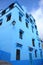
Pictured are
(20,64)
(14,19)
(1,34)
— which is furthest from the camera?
(1,34)

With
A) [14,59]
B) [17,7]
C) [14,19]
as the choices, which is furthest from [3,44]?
[17,7]

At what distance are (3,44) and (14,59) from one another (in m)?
2.69

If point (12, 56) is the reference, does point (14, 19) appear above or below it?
above

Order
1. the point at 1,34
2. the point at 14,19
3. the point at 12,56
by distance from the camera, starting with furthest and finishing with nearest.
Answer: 1. the point at 1,34
2. the point at 14,19
3. the point at 12,56

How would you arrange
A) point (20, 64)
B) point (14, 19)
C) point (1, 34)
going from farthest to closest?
1. point (1, 34)
2. point (14, 19)
3. point (20, 64)

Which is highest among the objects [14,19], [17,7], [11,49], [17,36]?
[17,7]

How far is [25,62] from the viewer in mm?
13039

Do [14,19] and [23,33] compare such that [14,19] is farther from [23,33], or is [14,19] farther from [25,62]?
[25,62]

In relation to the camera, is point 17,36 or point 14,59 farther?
point 17,36

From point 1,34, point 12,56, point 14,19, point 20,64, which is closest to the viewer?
point 12,56

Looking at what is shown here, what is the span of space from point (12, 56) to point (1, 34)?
161 inches

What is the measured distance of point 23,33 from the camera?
45.6 ft

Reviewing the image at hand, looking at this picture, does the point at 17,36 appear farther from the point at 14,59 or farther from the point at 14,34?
the point at 14,59

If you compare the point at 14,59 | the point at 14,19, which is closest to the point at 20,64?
the point at 14,59
